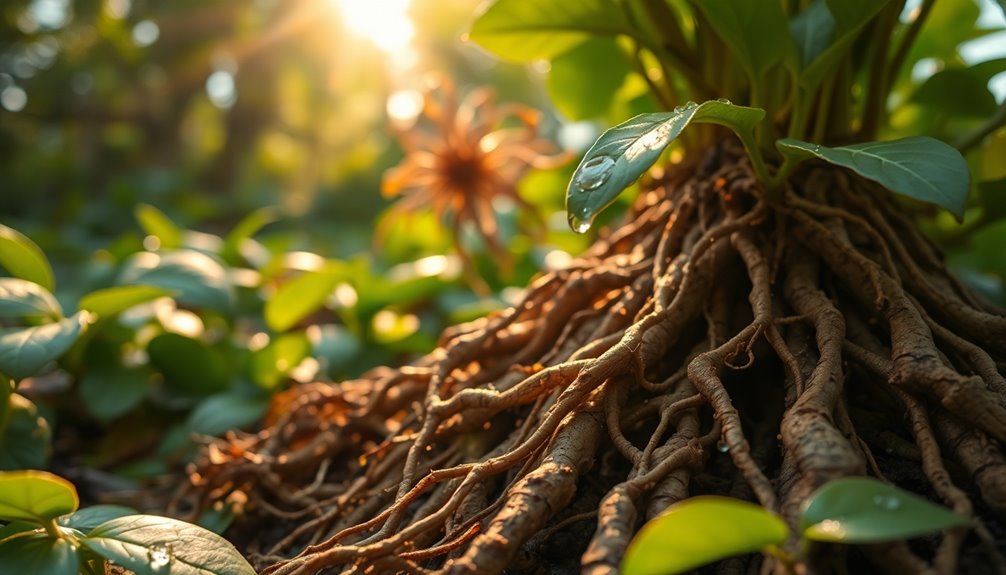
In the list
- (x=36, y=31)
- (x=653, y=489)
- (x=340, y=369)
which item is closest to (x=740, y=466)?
(x=653, y=489)

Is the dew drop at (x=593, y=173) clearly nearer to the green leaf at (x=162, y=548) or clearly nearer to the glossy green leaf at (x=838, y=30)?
the glossy green leaf at (x=838, y=30)

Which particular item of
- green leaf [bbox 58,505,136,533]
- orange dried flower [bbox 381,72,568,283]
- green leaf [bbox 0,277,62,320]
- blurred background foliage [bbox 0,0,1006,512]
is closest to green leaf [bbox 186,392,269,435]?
blurred background foliage [bbox 0,0,1006,512]

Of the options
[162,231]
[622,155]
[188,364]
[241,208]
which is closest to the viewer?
[622,155]

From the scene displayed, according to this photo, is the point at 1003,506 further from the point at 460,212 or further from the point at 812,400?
the point at 460,212

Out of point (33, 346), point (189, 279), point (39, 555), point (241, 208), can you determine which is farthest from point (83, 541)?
point (241, 208)

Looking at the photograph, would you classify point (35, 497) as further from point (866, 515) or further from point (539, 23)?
point (539, 23)
